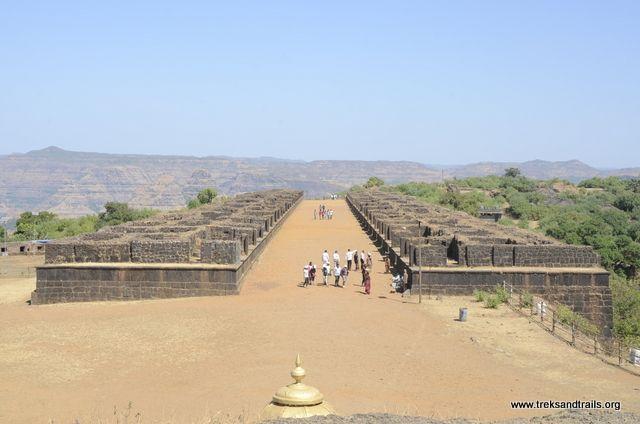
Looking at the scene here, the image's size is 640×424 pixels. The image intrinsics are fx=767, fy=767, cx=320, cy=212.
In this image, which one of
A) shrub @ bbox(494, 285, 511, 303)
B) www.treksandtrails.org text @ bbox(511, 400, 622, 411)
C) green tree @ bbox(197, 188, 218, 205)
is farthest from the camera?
green tree @ bbox(197, 188, 218, 205)

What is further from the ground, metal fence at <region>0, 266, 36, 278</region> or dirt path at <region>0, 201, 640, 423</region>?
dirt path at <region>0, 201, 640, 423</region>

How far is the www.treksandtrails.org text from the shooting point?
11.2 meters

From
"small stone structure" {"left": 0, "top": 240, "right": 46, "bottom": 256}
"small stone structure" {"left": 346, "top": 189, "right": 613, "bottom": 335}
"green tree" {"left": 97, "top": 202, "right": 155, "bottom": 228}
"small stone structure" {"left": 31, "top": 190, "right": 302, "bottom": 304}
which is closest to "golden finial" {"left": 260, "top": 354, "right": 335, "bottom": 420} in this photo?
"small stone structure" {"left": 346, "top": 189, "right": 613, "bottom": 335}

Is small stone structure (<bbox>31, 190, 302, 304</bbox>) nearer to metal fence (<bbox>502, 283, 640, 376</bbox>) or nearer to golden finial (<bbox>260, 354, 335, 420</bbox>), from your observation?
metal fence (<bbox>502, 283, 640, 376</bbox>)

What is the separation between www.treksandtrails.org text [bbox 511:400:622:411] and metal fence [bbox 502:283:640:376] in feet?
7.98

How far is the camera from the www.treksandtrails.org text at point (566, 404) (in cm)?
1117

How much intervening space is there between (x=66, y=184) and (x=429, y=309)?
176656mm

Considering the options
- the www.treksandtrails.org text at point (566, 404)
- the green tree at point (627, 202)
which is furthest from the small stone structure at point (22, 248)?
the green tree at point (627, 202)

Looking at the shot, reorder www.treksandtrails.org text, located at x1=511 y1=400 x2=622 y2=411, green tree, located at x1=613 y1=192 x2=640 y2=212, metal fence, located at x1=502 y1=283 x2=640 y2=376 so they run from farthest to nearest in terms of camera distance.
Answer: green tree, located at x1=613 y1=192 x2=640 y2=212 → metal fence, located at x1=502 y1=283 x2=640 y2=376 → www.treksandtrails.org text, located at x1=511 y1=400 x2=622 y2=411

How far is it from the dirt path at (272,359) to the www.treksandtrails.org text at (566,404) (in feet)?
0.64

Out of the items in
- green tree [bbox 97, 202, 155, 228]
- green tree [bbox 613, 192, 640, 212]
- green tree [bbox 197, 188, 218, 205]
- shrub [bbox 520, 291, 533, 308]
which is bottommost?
shrub [bbox 520, 291, 533, 308]

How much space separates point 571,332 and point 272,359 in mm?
6667

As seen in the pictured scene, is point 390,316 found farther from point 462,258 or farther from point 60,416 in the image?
point 60,416

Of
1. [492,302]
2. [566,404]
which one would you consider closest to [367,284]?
[492,302]
